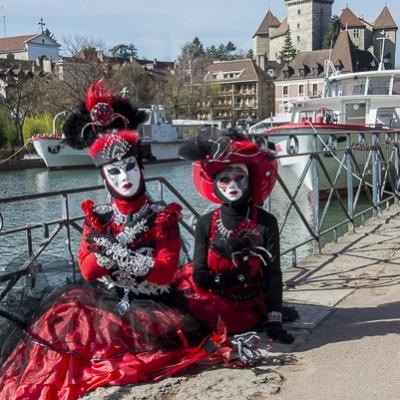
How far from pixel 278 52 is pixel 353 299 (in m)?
95.6

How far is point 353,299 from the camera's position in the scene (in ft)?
14.4

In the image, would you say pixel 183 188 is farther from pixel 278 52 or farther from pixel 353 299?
pixel 278 52

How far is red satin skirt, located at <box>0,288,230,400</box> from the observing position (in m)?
2.92

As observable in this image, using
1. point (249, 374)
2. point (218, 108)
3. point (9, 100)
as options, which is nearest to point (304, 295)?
point (249, 374)

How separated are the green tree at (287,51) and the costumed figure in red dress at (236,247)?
87197 millimetres

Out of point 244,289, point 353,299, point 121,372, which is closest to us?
point 121,372

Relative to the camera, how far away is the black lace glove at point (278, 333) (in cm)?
345

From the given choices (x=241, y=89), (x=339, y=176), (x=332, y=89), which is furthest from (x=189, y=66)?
(x=339, y=176)

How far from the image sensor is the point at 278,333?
3.46 metres

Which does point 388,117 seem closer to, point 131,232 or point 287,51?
point 131,232

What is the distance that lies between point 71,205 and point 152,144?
18044mm

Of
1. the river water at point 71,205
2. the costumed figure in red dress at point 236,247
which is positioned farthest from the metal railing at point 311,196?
the costumed figure in red dress at point 236,247

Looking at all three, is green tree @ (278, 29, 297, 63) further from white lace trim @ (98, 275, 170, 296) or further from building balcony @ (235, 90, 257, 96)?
white lace trim @ (98, 275, 170, 296)

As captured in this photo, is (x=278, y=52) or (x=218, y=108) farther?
(x=278, y=52)
